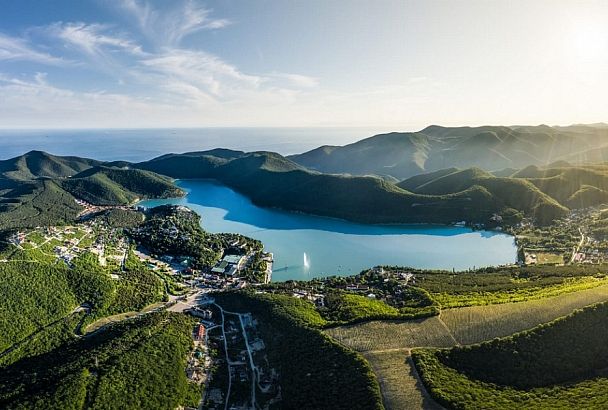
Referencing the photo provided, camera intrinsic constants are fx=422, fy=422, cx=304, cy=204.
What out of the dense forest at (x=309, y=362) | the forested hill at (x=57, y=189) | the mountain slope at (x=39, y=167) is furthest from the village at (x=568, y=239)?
the mountain slope at (x=39, y=167)

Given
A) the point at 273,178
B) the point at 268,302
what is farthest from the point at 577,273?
the point at 273,178

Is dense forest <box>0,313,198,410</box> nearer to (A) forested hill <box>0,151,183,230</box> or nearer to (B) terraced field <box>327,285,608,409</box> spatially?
(B) terraced field <box>327,285,608,409</box>

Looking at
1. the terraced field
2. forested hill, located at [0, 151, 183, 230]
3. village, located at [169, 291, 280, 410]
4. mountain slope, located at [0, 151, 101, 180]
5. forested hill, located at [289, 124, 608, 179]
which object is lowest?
village, located at [169, 291, 280, 410]

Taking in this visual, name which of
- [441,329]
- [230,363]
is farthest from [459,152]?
[230,363]

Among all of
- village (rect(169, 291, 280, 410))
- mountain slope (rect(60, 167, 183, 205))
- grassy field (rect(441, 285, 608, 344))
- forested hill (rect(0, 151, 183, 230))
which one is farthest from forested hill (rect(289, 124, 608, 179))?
village (rect(169, 291, 280, 410))

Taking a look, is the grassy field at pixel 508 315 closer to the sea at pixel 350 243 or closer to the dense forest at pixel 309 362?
the dense forest at pixel 309 362

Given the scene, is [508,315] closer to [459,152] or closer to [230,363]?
[230,363]
